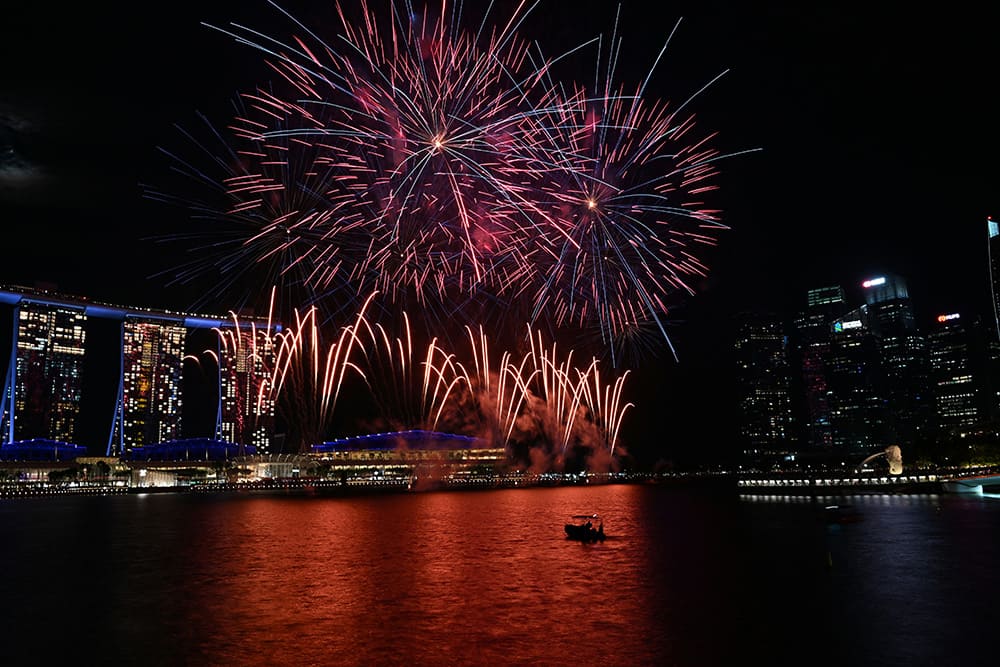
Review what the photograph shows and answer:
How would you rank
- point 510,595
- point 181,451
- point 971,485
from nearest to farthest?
point 510,595 < point 971,485 < point 181,451

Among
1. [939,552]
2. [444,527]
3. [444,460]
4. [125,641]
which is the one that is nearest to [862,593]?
[939,552]

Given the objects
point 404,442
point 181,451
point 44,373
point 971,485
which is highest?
point 44,373

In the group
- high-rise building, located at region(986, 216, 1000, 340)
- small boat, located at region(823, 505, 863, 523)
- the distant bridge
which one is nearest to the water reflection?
small boat, located at region(823, 505, 863, 523)

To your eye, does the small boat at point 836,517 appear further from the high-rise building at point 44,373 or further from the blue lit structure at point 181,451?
the high-rise building at point 44,373

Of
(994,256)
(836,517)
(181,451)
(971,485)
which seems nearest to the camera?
(836,517)

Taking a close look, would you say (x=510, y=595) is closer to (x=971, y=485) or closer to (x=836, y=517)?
(x=836, y=517)

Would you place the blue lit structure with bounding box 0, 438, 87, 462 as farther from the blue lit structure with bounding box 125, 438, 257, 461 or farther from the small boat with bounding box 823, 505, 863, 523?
the small boat with bounding box 823, 505, 863, 523

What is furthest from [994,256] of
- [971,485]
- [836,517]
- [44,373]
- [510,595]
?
[44,373]
